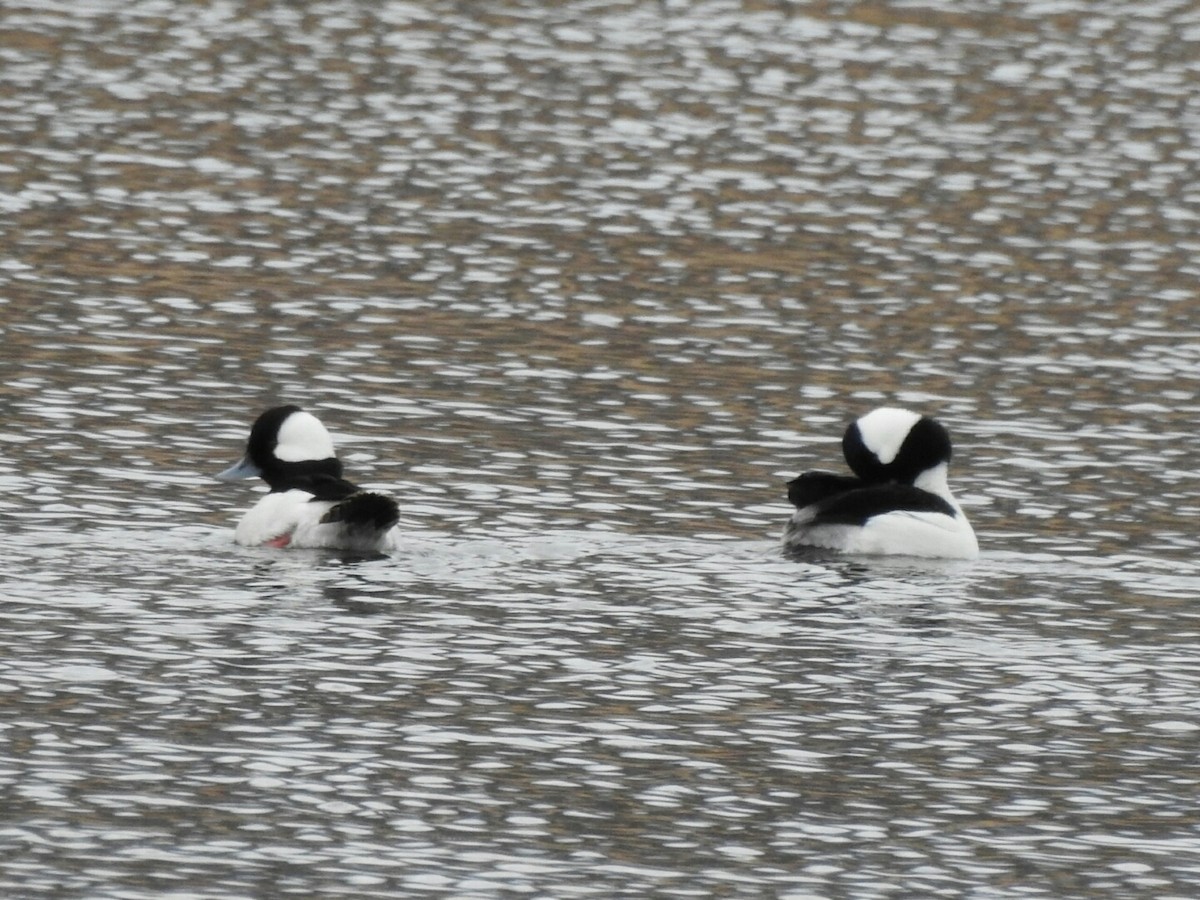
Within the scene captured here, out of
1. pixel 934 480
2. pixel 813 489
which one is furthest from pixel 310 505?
pixel 934 480

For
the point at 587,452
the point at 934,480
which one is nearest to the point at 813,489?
the point at 934,480

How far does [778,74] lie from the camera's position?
1511 inches

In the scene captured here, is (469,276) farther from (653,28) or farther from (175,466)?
(653,28)

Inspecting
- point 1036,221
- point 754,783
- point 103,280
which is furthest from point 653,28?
point 754,783

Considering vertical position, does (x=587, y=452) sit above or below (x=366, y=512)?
below

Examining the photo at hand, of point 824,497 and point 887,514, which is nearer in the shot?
point 824,497

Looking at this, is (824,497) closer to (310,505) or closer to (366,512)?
(366,512)

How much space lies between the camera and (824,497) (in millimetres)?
16812

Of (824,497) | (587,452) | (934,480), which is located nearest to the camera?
(824,497)

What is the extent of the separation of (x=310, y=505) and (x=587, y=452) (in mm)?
3416

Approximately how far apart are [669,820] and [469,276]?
14.8m

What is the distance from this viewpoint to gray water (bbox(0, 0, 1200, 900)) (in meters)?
11.3

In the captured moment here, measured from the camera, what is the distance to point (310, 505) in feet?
53.0

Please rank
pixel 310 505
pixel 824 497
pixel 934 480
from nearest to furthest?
pixel 310 505, pixel 824 497, pixel 934 480
